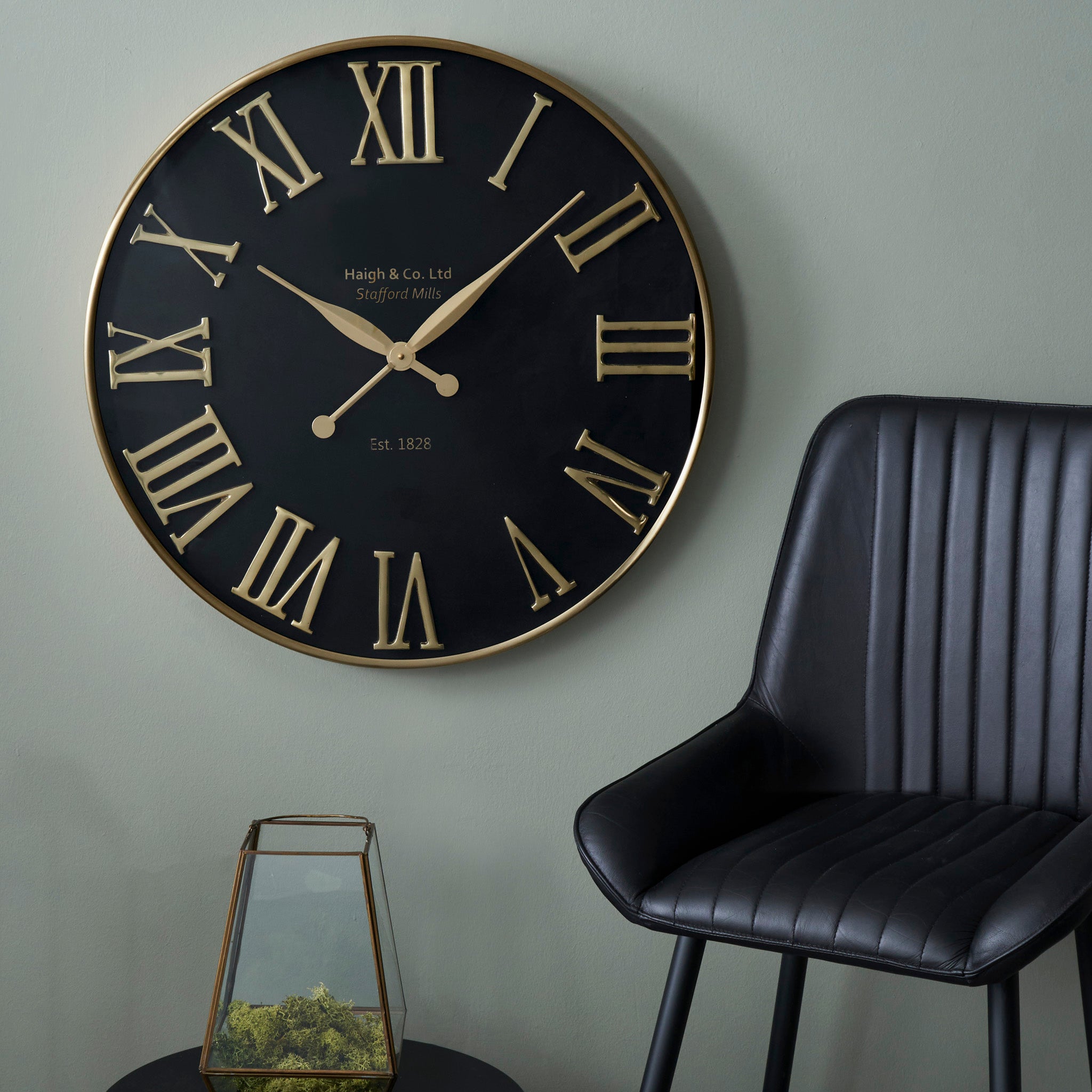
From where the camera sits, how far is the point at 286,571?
1473 millimetres

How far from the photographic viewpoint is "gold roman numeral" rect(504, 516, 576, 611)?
146 cm

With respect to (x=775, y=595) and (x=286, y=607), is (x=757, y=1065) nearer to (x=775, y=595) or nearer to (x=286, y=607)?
(x=775, y=595)

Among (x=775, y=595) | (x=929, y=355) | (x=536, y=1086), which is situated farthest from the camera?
(x=536, y=1086)

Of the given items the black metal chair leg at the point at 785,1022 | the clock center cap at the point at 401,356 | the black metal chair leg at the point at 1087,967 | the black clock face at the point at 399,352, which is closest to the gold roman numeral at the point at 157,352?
the black clock face at the point at 399,352

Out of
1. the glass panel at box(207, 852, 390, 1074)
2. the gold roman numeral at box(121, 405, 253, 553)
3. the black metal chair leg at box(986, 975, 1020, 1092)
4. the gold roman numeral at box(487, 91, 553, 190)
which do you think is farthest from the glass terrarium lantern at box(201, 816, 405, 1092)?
the gold roman numeral at box(487, 91, 553, 190)

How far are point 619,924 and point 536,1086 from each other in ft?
0.91

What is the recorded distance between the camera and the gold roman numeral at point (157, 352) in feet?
4.70

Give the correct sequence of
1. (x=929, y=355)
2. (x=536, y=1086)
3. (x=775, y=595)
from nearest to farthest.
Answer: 1. (x=775, y=595)
2. (x=929, y=355)
3. (x=536, y=1086)

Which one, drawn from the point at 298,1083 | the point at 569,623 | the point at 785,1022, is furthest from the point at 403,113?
the point at 785,1022

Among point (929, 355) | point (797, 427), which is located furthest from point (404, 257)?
point (929, 355)

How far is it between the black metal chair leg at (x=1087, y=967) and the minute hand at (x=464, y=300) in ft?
3.44

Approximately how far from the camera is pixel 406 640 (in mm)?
1475

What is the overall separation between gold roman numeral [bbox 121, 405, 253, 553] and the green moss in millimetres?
633

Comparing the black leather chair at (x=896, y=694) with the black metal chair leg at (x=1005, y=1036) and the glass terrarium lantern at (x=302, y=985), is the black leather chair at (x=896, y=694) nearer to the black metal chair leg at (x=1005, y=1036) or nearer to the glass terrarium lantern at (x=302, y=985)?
the black metal chair leg at (x=1005, y=1036)
